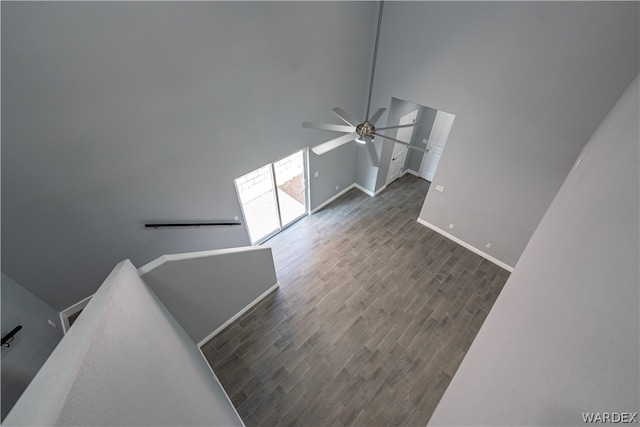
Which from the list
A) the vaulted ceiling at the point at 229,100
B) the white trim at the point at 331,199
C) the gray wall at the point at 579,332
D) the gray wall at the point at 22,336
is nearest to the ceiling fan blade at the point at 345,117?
the vaulted ceiling at the point at 229,100

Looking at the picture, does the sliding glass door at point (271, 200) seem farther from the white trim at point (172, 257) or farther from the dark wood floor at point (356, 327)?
the white trim at point (172, 257)

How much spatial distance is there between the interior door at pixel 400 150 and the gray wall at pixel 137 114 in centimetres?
229

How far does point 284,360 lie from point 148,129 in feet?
12.3

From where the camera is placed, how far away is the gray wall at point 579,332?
508 mm

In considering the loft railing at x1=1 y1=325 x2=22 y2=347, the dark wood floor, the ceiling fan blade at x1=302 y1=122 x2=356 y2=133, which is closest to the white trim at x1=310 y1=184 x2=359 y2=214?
the dark wood floor

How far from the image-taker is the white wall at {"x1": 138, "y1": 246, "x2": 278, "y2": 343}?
3.09 meters

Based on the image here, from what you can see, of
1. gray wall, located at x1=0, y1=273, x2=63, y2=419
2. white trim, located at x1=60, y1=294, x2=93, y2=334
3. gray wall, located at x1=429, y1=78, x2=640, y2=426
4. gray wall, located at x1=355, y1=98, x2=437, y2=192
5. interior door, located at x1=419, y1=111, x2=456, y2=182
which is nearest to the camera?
gray wall, located at x1=429, y1=78, x2=640, y2=426

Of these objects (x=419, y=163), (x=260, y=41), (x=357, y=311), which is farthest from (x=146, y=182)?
(x=419, y=163)

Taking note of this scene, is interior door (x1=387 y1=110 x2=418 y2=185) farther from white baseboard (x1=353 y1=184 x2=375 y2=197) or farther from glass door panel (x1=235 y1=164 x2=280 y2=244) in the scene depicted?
glass door panel (x1=235 y1=164 x2=280 y2=244)

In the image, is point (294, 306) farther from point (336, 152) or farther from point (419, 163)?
point (419, 163)

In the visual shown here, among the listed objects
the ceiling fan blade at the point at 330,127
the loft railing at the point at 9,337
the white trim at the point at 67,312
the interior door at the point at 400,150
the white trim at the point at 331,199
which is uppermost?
the white trim at the point at 67,312

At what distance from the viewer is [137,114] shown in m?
3.03

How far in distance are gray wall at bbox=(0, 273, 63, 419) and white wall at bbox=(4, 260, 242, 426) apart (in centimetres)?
112

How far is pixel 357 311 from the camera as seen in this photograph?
465 cm
